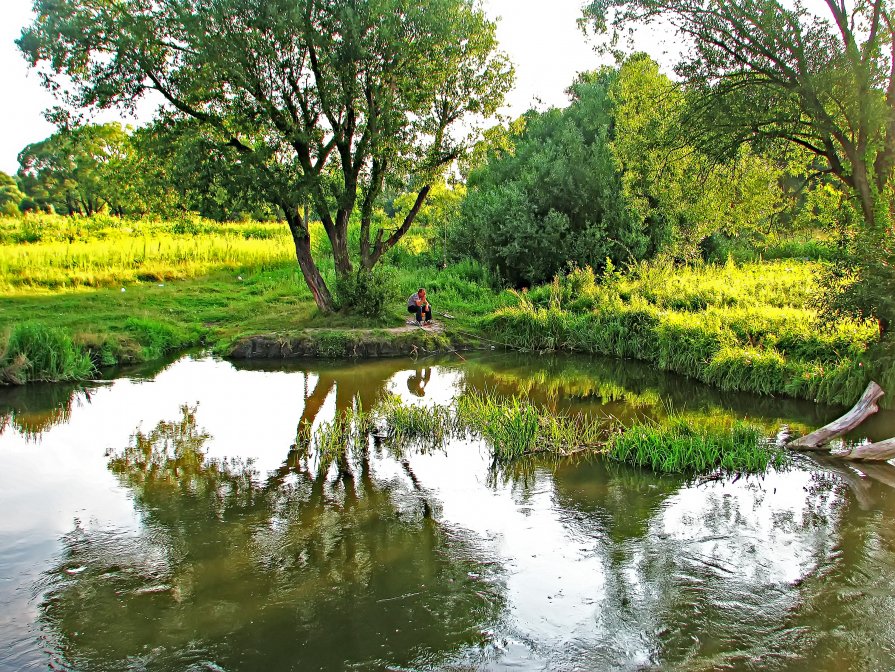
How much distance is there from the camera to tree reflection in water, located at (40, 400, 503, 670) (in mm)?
5027

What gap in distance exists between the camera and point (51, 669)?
4.80 meters

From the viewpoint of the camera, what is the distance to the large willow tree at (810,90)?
1058cm

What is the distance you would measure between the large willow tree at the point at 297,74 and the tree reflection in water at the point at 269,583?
34.9 feet

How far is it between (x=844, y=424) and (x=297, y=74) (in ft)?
48.9

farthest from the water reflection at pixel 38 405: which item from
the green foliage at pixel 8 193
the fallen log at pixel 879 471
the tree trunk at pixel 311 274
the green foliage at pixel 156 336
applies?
the green foliage at pixel 8 193

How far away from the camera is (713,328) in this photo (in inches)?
558

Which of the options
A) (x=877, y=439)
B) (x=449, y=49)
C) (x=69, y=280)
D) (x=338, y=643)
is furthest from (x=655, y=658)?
(x=69, y=280)

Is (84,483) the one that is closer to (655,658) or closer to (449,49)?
(655,658)

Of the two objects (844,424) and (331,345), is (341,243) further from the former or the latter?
(844,424)

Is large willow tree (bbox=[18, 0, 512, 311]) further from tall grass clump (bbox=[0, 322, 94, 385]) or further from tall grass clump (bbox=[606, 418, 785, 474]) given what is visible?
tall grass clump (bbox=[606, 418, 785, 474])

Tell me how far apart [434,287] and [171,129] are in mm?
10569

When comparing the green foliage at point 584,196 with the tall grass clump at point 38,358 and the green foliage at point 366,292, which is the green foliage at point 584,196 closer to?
the green foliage at point 366,292

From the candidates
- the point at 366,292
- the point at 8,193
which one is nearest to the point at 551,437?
the point at 366,292

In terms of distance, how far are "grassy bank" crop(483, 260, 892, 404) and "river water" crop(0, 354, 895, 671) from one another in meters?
1.27
